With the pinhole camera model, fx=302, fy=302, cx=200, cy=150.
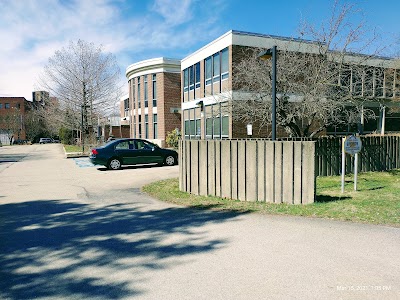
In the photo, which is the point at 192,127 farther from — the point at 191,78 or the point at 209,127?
the point at 191,78

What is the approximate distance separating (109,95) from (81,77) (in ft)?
9.68

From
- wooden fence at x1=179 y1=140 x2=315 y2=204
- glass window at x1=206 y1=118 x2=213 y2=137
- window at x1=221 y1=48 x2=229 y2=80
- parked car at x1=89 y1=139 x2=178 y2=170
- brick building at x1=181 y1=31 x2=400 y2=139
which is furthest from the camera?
glass window at x1=206 y1=118 x2=213 y2=137

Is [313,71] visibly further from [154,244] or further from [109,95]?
[109,95]

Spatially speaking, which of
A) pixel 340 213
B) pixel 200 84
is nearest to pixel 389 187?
pixel 340 213

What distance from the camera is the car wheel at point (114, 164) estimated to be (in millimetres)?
14191

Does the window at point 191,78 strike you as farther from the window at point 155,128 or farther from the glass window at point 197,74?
the window at point 155,128

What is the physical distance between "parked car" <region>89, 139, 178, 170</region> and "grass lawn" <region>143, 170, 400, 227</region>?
16.5ft

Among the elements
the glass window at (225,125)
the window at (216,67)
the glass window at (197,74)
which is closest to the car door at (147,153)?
the glass window at (225,125)

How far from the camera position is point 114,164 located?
1427 centimetres

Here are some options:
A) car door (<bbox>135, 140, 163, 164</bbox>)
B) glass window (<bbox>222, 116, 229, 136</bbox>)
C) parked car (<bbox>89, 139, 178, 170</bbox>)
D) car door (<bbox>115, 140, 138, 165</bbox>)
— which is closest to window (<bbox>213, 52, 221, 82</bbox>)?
glass window (<bbox>222, 116, 229, 136</bbox>)

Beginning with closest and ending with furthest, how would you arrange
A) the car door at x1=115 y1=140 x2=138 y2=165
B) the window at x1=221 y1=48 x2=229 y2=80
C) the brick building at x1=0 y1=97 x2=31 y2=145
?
1. the car door at x1=115 y1=140 x2=138 y2=165
2. the window at x1=221 y1=48 x2=229 y2=80
3. the brick building at x1=0 y1=97 x2=31 y2=145

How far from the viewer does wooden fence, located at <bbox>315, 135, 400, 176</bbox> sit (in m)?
11.4

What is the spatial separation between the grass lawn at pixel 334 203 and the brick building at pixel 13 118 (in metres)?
69.7

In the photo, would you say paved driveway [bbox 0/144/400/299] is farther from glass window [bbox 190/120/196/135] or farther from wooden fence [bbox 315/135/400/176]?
glass window [bbox 190/120/196/135]
